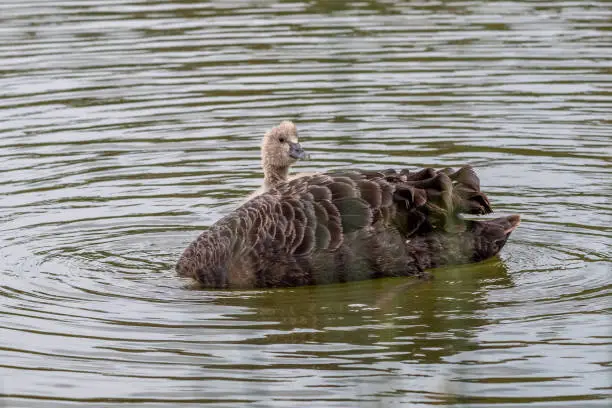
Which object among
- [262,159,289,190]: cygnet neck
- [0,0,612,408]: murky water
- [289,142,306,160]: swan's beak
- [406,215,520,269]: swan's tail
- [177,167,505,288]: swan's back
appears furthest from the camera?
[262,159,289,190]: cygnet neck

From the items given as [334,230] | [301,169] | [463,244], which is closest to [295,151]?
[334,230]

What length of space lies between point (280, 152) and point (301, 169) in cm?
254

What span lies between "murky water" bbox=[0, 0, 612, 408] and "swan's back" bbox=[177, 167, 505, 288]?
0.19 metres

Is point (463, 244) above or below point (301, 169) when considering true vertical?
below

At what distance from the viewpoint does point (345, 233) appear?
10148 millimetres

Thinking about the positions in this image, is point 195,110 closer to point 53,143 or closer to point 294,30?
point 53,143

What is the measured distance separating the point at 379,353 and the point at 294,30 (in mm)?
10732

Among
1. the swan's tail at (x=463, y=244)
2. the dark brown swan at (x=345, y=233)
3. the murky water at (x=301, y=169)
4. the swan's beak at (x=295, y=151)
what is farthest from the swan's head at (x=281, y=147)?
the swan's tail at (x=463, y=244)

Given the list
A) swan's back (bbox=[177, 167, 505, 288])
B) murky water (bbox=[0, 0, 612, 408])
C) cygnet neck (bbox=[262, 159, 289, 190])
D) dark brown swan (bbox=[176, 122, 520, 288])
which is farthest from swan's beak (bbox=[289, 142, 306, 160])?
murky water (bbox=[0, 0, 612, 408])

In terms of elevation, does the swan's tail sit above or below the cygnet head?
below

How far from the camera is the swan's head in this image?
1134cm

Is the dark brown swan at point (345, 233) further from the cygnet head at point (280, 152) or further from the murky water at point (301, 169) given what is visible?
the cygnet head at point (280, 152)

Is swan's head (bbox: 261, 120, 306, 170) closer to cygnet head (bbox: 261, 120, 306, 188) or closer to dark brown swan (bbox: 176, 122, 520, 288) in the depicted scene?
cygnet head (bbox: 261, 120, 306, 188)

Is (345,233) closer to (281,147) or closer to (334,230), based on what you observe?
(334,230)
